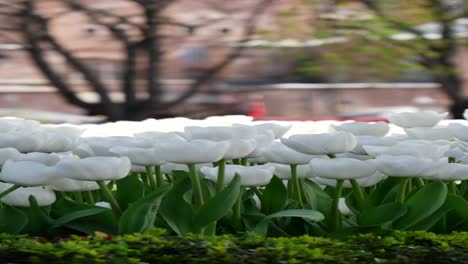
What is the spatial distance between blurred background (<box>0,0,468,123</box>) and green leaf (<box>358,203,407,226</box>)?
1012 cm

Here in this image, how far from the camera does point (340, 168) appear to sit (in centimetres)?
336

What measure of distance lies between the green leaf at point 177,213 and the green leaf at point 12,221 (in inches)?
19.9

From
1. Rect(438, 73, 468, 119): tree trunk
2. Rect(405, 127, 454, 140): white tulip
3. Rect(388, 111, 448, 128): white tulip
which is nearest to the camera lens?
Rect(405, 127, 454, 140): white tulip

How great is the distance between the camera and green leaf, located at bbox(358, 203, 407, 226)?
3459 mm

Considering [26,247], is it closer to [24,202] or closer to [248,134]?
[24,202]

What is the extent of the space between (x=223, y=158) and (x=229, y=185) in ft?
0.51

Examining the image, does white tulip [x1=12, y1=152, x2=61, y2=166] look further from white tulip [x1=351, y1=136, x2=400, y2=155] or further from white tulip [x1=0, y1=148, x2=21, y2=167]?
white tulip [x1=351, y1=136, x2=400, y2=155]

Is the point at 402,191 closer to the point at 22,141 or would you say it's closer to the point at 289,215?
the point at 289,215

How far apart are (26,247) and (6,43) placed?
11359 millimetres

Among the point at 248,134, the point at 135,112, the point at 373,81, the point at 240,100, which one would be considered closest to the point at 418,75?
the point at 373,81

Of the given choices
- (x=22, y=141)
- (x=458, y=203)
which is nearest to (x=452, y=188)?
(x=458, y=203)

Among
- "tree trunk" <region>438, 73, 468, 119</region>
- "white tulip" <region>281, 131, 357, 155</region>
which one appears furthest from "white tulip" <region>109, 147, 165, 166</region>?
"tree trunk" <region>438, 73, 468, 119</region>

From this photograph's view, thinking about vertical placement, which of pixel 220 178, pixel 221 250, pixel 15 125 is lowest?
pixel 221 250

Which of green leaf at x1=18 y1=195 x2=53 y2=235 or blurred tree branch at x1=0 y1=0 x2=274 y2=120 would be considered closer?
green leaf at x1=18 y1=195 x2=53 y2=235
